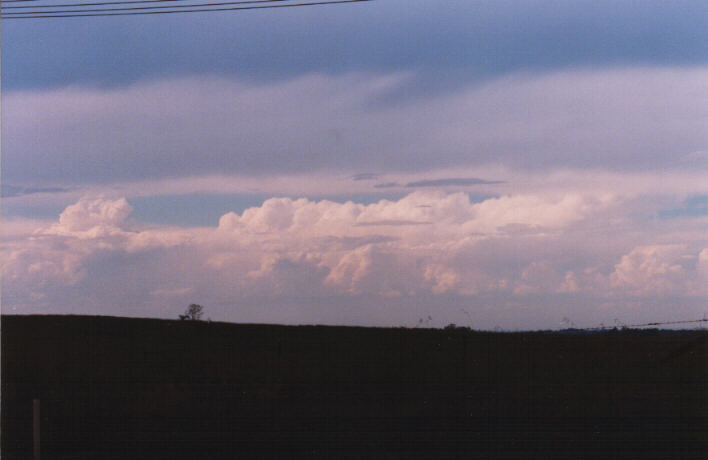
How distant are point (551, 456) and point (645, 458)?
1694 millimetres

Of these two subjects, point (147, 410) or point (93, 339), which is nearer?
point (147, 410)

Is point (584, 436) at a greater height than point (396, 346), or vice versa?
point (396, 346)

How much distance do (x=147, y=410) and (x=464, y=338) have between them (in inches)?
417

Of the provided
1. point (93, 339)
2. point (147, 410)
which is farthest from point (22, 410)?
point (93, 339)

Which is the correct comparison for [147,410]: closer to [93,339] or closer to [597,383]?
[93,339]

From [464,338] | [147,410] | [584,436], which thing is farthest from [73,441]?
[464,338]

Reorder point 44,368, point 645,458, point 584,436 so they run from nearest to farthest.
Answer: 1. point 645,458
2. point 584,436
3. point 44,368

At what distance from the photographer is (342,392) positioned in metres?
21.1

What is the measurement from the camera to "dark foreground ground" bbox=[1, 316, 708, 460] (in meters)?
15.0

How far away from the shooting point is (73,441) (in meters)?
16.0

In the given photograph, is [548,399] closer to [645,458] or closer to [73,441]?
[645,458]

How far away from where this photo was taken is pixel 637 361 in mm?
22016

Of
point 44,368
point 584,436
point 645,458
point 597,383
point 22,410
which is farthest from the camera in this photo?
point 44,368

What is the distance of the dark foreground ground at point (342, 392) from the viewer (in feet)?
49.4
